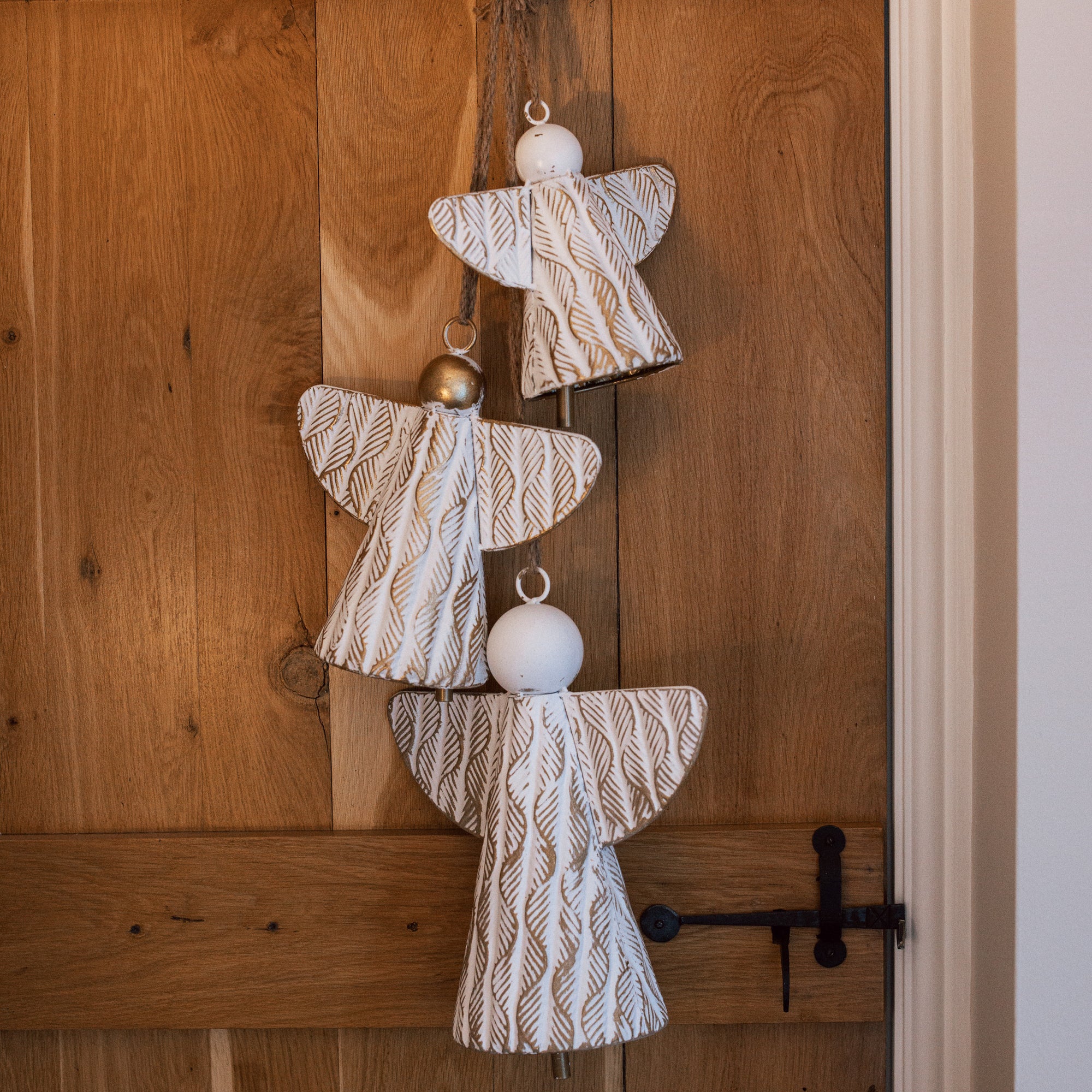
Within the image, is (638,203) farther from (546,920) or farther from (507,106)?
(546,920)

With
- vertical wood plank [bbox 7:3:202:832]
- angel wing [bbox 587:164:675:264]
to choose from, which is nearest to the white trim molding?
angel wing [bbox 587:164:675:264]

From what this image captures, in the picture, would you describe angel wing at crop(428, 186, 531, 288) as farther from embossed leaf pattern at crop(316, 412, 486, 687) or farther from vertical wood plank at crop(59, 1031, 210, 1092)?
vertical wood plank at crop(59, 1031, 210, 1092)

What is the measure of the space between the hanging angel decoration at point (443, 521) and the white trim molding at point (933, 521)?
280 millimetres

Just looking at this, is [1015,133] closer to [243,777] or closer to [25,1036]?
[243,777]

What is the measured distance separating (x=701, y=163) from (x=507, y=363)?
224 mm

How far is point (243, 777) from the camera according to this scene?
2.41 feet

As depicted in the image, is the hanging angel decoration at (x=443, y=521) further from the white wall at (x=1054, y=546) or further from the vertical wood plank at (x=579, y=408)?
the white wall at (x=1054, y=546)

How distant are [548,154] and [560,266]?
0.28 feet

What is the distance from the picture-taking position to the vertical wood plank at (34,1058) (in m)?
0.75

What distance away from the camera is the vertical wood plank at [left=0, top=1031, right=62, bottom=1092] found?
75 centimetres

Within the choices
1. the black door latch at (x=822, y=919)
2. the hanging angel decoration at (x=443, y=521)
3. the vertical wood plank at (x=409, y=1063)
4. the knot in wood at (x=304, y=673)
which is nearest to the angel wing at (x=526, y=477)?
the hanging angel decoration at (x=443, y=521)

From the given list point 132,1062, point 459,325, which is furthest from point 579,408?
point 132,1062

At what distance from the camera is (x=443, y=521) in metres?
0.60

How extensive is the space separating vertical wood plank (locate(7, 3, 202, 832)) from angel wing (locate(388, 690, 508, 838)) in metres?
0.20
